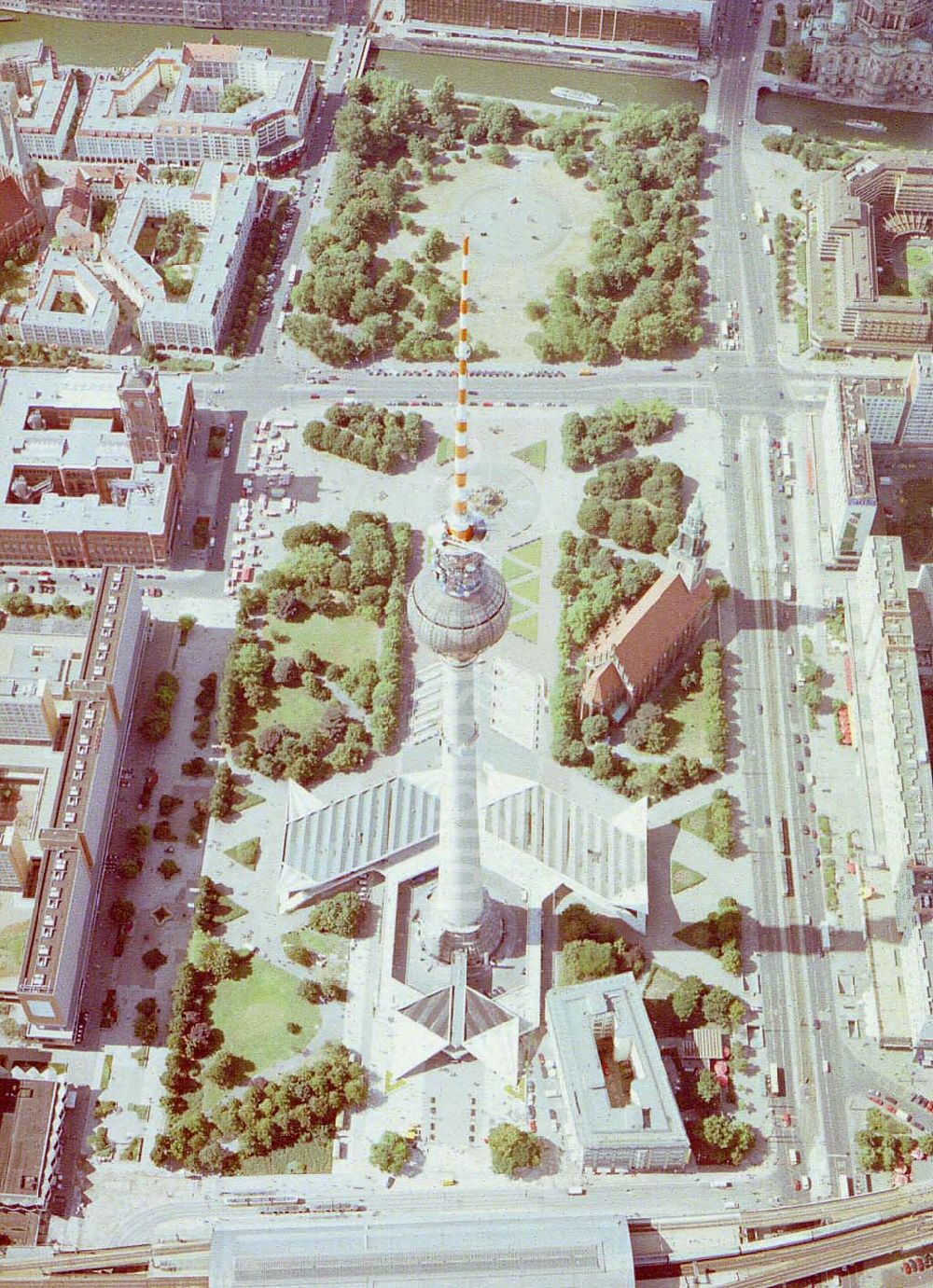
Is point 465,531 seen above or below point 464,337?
below

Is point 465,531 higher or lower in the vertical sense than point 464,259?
lower

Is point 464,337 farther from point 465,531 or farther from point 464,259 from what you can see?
point 465,531

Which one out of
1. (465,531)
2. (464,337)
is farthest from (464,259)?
(465,531)

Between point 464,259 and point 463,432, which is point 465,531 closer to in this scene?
point 463,432

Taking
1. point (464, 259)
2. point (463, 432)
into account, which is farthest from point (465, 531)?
point (464, 259)
